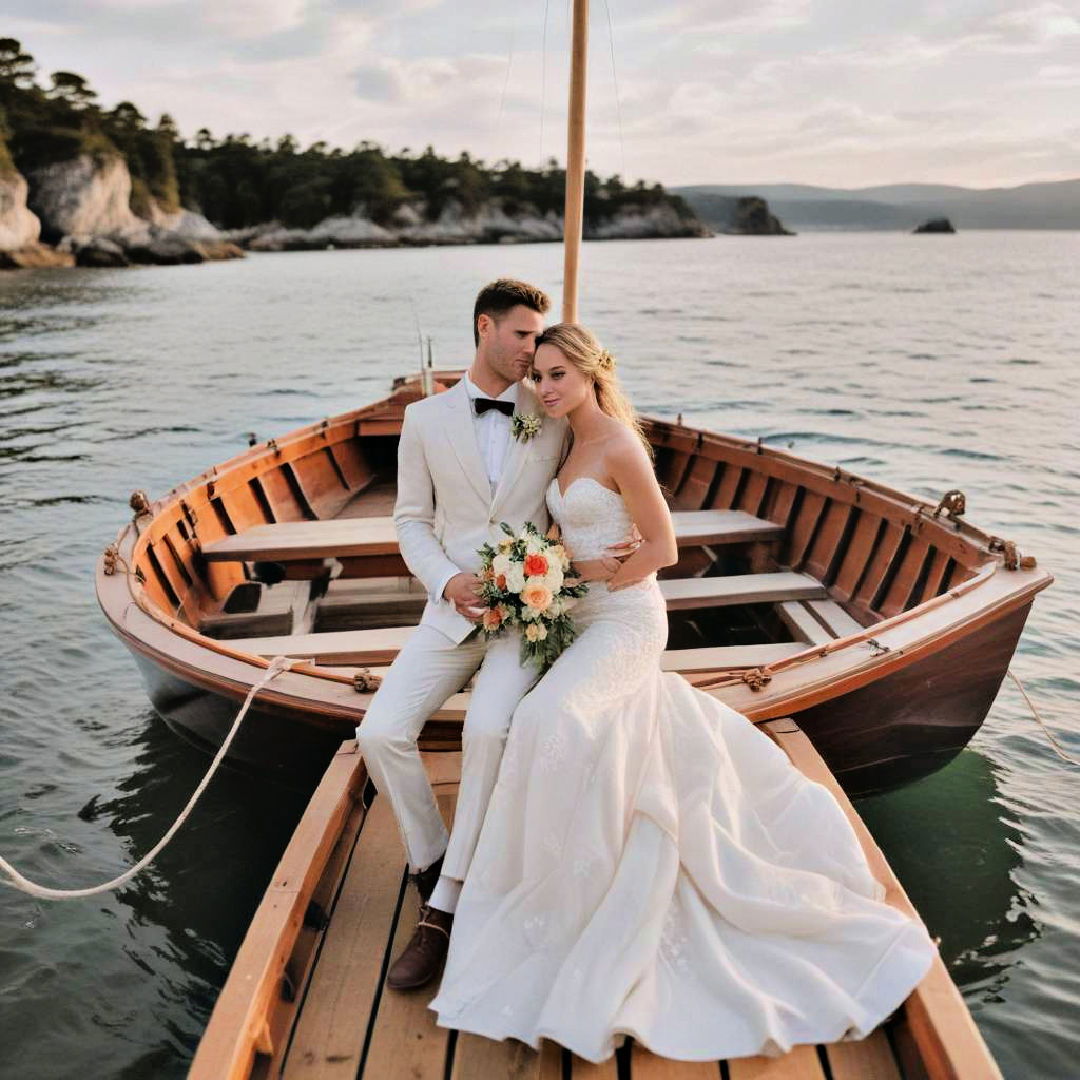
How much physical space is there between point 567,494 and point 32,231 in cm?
6949

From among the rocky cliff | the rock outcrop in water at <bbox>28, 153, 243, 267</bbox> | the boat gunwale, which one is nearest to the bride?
the boat gunwale

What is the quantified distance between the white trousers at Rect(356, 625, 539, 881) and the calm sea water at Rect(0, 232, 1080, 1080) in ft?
5.23

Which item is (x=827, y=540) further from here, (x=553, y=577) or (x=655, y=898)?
(x=655, y=898)

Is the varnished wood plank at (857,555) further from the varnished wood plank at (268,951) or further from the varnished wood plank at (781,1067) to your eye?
the varnished wood plank at (781,1067)

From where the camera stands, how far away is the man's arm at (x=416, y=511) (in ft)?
11.2

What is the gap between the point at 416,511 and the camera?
349 cm

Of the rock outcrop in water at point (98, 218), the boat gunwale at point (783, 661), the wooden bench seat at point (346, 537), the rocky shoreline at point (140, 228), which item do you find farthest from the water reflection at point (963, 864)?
the rock outcrop in water at point (98, 218)

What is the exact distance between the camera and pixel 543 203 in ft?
410

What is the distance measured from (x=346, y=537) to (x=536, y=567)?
3.54 meters

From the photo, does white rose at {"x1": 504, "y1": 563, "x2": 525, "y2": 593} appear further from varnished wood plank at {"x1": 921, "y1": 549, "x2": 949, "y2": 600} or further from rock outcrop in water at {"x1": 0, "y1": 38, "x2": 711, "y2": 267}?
rock outcrop in water at {"x1": 0, "y1": 38, "x2": 711, "y2": 267}

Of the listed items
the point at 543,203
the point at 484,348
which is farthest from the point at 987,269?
the point at 484,348

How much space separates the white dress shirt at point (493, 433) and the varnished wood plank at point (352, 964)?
53.6 inches

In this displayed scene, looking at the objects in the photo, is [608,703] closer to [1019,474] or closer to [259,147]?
[1019,474]

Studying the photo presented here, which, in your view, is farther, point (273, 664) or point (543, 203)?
point (543, 203)
